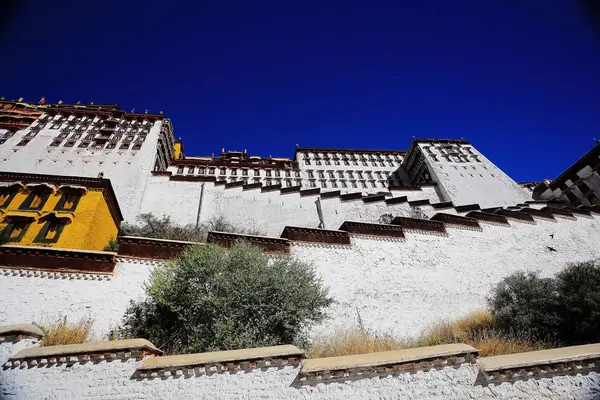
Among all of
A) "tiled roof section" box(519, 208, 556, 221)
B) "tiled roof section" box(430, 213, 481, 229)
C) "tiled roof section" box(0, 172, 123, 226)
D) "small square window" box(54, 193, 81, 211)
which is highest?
"tiled roof section" box(0, 172, 123, 226)

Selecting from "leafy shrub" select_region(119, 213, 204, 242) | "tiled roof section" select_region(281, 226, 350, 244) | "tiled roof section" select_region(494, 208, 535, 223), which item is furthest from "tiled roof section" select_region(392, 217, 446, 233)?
"leafy shrub" select_region(119, 213, 204, 242)

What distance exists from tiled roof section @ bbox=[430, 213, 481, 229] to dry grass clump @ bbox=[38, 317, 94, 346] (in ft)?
42.4

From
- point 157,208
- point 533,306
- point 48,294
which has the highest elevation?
point 157,208

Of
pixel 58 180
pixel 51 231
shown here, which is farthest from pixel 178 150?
pixel 51 231

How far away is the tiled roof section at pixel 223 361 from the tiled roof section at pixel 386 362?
1.13 ft

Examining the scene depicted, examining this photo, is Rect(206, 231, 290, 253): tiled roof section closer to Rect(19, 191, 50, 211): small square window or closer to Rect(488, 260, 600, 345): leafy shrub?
Rect(488, 260, 600, 345): leafy shrub

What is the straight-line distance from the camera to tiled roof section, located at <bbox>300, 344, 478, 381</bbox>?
466cm

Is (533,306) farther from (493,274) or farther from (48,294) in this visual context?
(48,294)

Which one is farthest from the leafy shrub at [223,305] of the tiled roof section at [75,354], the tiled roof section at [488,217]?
Answer: the tiled roof section at [488,217]

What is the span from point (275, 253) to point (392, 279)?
165 inches

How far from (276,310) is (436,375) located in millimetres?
3471

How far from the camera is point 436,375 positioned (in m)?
4.81

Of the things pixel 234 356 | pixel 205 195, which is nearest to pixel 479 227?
pixel 234 356

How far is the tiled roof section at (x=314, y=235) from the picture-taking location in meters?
11.1
